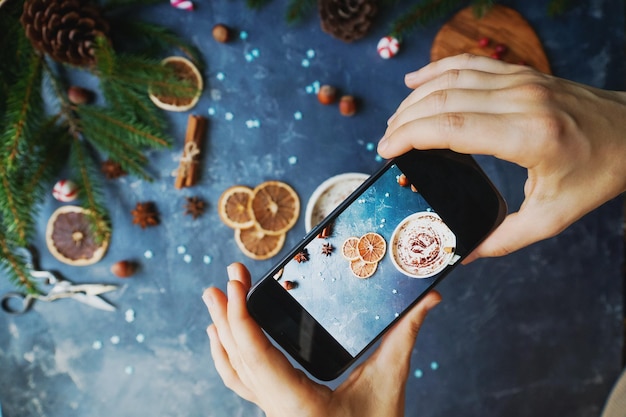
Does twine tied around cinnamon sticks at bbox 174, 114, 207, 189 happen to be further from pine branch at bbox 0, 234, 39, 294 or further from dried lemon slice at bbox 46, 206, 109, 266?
pine branch at bbox 0, 234, 39, 294

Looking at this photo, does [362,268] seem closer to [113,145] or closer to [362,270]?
[362,270]

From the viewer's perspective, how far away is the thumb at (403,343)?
32.5 inches

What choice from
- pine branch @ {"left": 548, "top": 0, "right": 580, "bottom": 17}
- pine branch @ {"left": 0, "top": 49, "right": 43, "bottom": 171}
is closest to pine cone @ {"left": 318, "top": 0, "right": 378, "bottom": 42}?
pine branch @ {"left": 548, "top": 0, "right": 580, "bottom": 17}

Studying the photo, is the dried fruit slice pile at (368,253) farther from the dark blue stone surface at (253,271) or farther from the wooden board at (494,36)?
the wooden board at (494,36)

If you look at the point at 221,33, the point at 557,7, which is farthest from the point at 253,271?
the point at 557,7

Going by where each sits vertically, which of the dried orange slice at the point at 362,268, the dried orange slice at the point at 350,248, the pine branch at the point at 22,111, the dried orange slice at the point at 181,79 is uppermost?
the pine branch at the point at 22,111

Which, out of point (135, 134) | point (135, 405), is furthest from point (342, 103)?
point (135, 405)

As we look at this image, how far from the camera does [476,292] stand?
1.21 m

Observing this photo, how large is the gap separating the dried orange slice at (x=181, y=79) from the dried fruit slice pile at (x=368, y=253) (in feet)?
1.80

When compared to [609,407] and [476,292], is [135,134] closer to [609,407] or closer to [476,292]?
[476,292]

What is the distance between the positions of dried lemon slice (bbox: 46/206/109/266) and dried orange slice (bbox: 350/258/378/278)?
64cm

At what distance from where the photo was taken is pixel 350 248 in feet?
2.87

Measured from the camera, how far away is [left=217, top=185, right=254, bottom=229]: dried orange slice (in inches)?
46.2

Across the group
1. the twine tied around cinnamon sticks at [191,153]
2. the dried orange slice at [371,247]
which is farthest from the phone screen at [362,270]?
the twine tied around cinnamon sticks at [191,153]
